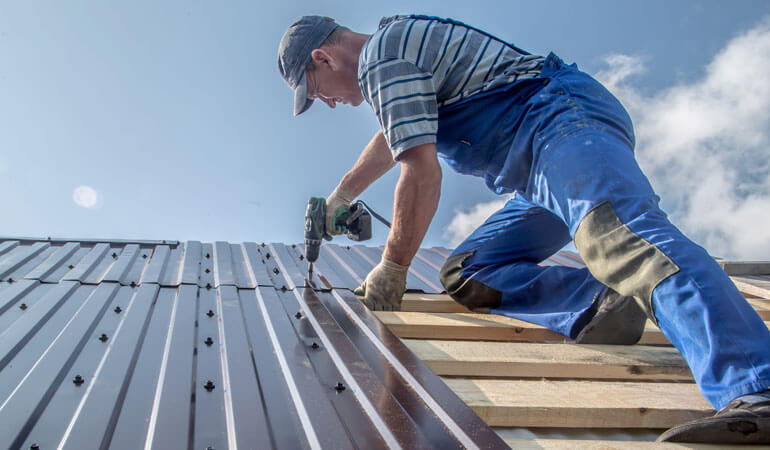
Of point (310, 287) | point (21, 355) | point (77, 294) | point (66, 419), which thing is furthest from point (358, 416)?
point (77, 294)

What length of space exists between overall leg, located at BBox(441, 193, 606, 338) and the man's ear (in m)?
1.16

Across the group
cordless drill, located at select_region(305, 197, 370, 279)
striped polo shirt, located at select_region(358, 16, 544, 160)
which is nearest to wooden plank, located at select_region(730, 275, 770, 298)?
striped polo shirt, located at select_region(358, 16, 544, 160)

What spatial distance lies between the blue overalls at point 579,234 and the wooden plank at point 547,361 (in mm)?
212

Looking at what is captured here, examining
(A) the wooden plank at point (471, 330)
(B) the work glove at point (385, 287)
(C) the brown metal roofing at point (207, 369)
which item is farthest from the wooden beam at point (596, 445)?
(B) the work glove at point (385, 287)

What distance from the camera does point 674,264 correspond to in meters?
1.57

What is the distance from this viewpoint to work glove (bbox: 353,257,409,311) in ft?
8.61

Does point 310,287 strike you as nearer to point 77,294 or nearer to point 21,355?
point 77,294

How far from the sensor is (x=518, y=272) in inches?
110

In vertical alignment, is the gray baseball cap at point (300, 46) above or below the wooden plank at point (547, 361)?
above

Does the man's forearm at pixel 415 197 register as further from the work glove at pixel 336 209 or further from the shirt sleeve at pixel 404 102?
the work glove at pixel 336 209

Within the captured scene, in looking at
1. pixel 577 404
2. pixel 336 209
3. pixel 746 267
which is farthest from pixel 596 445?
pixel 746 267

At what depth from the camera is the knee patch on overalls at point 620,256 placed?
162 cm

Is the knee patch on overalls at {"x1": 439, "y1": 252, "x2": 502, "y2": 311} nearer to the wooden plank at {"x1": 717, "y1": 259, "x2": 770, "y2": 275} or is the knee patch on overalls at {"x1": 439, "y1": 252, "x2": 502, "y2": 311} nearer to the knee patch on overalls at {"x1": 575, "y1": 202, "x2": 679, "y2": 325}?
the knee patch on overalls at {"x1": 575, "y1": 202, "x2": 679, "y2": 325}

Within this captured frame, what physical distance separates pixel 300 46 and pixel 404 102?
0.73 m
